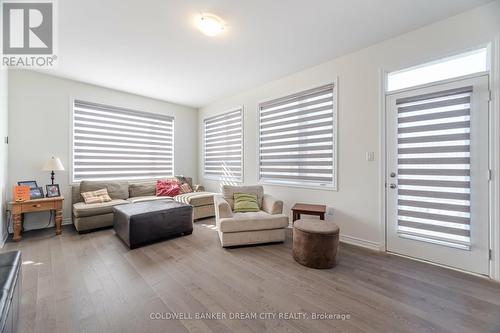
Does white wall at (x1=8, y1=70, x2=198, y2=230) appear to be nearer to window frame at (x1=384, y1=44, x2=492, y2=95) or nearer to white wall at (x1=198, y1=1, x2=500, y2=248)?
white wall at (x1=198, y1=1, x2=500, y2=248)

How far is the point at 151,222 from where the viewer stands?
3012 millimetres

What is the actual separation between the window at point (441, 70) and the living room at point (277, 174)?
0.02 m

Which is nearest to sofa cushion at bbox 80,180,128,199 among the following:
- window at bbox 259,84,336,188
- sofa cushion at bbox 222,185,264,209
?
sofa cushion at bbox 222,185,264,209

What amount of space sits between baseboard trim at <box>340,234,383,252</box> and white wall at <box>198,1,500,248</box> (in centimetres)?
1

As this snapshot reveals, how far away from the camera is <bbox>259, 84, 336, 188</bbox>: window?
3318 mm


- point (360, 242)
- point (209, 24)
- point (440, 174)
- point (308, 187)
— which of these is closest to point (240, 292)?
point (360, 242)

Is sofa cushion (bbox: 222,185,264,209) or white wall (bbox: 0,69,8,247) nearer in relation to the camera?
white wall (bbox: 0,69,8,247)

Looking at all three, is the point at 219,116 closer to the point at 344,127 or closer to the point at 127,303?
the point at 344,127

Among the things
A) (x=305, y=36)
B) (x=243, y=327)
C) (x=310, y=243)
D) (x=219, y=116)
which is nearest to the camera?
(x=243, y=327)

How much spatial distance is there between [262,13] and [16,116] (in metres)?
4.36

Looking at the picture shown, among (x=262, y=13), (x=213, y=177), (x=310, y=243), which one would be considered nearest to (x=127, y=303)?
(x=310, y=243)

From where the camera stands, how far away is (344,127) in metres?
3.09

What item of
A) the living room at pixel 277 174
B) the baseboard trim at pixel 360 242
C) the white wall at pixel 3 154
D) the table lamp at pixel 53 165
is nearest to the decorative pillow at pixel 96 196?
the living room at pixel 277 174

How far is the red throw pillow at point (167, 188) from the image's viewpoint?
4.67 metres
